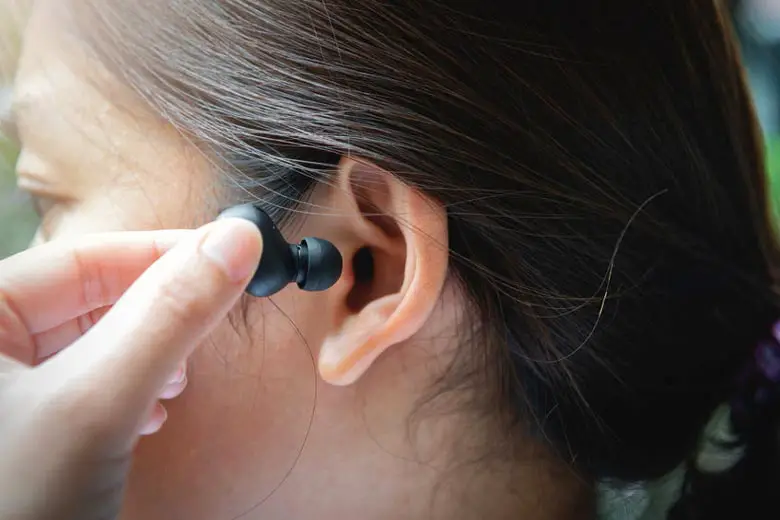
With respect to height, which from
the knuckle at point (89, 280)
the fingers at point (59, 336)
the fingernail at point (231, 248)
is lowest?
the fingers at point (59, 336)

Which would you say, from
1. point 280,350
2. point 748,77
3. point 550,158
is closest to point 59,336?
point 280,350

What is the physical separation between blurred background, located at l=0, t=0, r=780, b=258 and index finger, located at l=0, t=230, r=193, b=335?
14 centimetres

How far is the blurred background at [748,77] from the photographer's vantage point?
0.63 metres

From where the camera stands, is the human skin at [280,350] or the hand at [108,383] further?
the human skin at [280,350]

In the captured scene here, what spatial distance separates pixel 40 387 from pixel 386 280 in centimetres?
26

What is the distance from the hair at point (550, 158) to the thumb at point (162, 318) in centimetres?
11

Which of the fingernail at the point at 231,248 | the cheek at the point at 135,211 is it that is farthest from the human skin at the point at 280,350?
the fingernail at the point at 231,248

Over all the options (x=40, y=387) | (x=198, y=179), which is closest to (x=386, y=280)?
(x=198, y=179)

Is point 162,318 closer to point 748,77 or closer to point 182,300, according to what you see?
point 182,300

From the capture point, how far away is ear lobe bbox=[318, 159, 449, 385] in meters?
0.55

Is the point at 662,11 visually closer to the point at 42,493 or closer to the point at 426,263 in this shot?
the point at 426,263

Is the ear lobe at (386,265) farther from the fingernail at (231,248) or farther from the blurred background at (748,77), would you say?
the blurred background at (748,77)

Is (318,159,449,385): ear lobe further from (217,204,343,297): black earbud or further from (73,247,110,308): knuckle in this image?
(73,247,110,308): knuckle

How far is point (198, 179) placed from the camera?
579 mm
